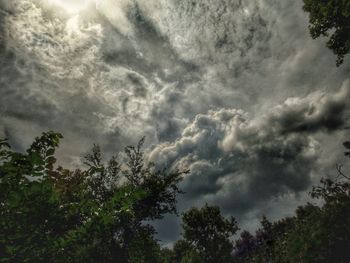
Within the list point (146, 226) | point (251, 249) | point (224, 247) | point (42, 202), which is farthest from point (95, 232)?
point (251, 249)

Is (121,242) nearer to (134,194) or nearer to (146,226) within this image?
(146,226)

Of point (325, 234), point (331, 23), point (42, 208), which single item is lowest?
point (42, 208)

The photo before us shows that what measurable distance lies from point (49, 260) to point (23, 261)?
455mm

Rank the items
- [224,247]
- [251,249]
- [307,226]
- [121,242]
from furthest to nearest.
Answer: [251,249] → [224,247] → [307,226] → [121,242]

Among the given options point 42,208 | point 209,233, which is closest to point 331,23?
point 42,208

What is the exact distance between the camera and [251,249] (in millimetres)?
64188

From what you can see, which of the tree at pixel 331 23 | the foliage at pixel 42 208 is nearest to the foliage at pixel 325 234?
the tree at pixel 331 23

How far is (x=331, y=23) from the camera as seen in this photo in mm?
18188

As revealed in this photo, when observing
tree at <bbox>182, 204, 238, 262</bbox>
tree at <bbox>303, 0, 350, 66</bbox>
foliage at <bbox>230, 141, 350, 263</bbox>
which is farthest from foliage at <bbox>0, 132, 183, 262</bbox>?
tree at <bbox>182, 204, 238, 262</bbox>

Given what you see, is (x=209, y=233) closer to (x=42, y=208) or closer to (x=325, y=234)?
(x=325, y=234)

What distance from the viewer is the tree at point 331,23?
17002 mm

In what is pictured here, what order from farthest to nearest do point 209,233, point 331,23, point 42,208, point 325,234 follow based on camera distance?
point 209,233, point 325,234, point 331,23, point 42,208

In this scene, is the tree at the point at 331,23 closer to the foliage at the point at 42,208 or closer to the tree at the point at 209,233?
the foliage at the point at 42,208

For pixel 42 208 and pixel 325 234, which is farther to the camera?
pixel 325 234
